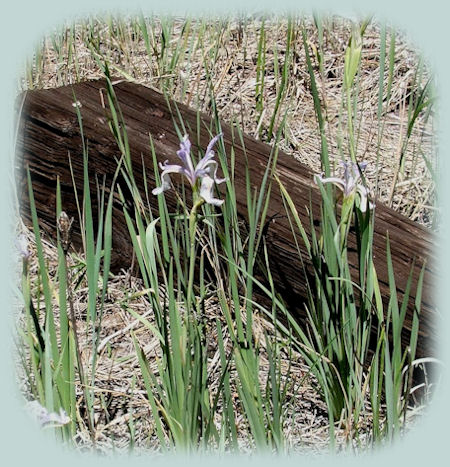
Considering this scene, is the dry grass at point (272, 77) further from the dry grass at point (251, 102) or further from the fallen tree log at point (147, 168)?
the fallen tree log at point (147, 168)

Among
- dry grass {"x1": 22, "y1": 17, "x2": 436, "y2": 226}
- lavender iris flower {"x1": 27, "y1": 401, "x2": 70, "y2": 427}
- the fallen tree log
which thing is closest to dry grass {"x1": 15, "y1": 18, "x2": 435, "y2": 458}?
dry grass {"x1": 22, "y1": 17, "x2": 436, "y2": 226}

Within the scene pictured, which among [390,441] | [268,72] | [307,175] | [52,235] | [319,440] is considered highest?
[268,72]

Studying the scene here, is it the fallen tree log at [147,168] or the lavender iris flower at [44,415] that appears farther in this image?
the fallen tree log at [147,168]

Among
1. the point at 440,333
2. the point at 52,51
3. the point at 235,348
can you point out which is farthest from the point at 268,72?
the point at 235,348

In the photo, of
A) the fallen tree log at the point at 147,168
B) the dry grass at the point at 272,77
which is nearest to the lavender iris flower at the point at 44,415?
the fallen tree log at the point at 147,168

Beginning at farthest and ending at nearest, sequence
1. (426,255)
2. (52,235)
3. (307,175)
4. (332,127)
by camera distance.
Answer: (332,127)
(52,235)
(307,175)
(426,255)

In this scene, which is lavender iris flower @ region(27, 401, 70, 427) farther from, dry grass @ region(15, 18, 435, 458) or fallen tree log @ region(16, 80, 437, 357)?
fallen tree log @ region(16, 80, 437, 357)

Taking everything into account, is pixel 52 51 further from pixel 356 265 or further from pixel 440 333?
pixel 440 333
